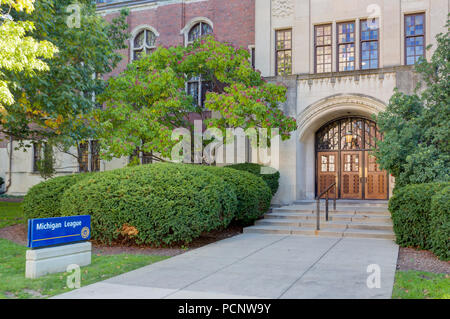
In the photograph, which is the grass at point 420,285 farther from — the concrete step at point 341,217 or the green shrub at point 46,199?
the green shrub at point 46,199

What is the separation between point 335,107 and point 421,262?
26.6ft

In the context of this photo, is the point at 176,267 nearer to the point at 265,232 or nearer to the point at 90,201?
the point at 90,201

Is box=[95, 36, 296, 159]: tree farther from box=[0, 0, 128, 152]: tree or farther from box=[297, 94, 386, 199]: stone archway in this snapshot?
box=[297, 94, 386, 199]: stone archway

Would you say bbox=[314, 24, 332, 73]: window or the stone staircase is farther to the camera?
bbox=[314, 24, 332, 73]: window

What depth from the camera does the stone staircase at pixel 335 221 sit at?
11461 millimetres

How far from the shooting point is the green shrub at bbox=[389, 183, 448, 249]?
29.7 feet

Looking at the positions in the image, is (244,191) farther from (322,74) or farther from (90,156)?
(90,156)

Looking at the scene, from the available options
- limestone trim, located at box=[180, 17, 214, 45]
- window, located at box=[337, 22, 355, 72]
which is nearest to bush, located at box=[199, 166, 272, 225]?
window, located at box=[337, 22, 355, 72]

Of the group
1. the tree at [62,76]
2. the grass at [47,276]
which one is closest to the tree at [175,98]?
the tree at [62,76]

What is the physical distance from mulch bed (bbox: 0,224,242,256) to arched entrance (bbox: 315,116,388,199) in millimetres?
5902

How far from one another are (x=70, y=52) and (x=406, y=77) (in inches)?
438

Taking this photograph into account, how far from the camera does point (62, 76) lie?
40.8 feet

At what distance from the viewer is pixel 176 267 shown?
7.35 metres
